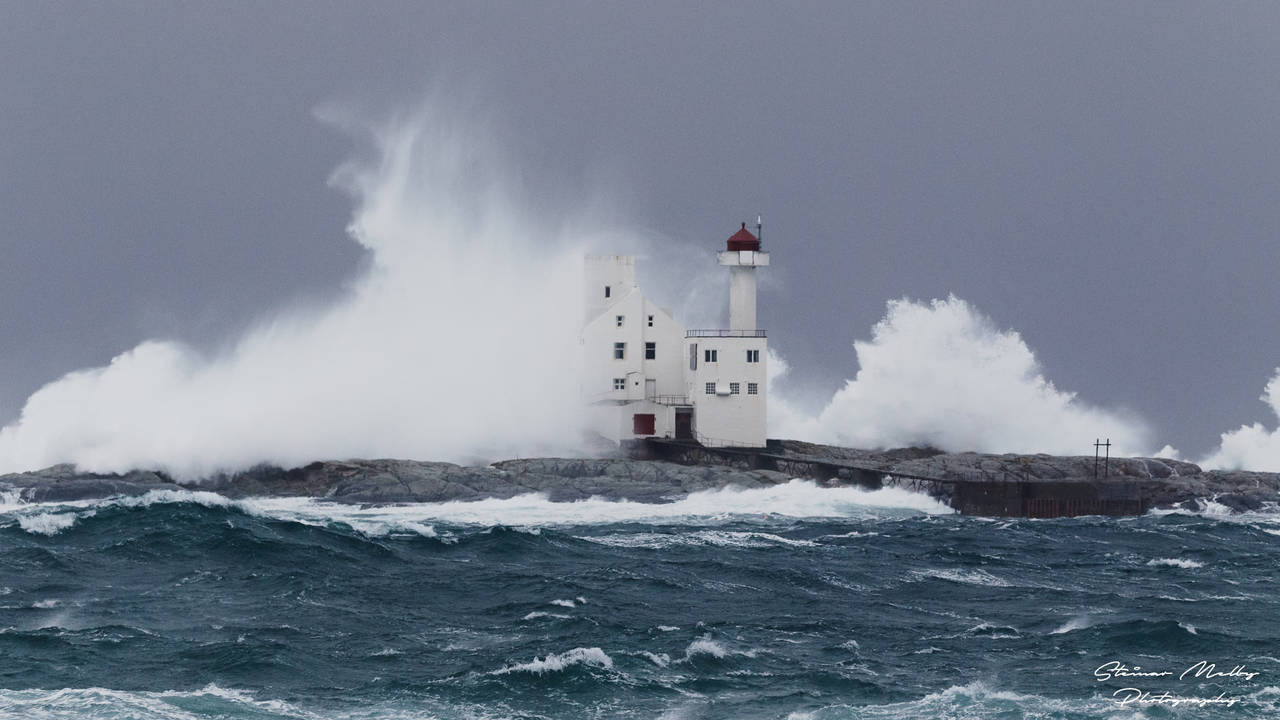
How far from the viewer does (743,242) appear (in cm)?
5184

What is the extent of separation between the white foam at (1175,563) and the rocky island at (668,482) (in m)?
8.28

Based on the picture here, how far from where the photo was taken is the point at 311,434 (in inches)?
1859

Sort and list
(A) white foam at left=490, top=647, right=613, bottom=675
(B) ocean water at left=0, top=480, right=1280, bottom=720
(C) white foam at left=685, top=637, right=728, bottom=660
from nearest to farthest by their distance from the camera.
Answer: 1. (B) ocean water at left=0, top=480, right=1280, bottom=720
2. (A) white foam at left=490, top=647, right=613, bottom=675
3. (C) white foam at left=685, top=637, right=728, bottom=660

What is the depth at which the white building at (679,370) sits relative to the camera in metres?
50.6

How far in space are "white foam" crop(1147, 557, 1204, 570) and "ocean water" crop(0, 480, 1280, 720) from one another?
10 centimetres

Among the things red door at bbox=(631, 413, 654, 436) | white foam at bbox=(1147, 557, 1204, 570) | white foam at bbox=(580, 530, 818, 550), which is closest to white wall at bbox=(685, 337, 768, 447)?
red door at bbox=(631, 413, 654, 436)

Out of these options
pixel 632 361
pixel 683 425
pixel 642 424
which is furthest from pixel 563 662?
pixel 632 361

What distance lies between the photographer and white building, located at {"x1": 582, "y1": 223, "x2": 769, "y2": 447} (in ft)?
166

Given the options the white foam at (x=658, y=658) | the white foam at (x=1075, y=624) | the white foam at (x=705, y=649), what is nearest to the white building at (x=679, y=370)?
the white foam at (x=1075, y=624)

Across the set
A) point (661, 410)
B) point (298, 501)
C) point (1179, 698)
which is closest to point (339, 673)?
point (1179, 698)

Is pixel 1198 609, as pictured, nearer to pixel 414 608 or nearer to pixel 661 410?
pixel 414 608

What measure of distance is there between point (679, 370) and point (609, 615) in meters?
28.0

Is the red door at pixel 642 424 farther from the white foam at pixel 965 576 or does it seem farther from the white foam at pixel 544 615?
the white foam at pixel 544 615

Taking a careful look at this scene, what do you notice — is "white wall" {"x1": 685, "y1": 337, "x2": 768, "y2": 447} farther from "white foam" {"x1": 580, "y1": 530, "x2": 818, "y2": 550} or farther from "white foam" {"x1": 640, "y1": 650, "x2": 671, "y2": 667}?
"white foam" {"x1": 640, "y1": 650, "x2": 671, "y2": 667}
